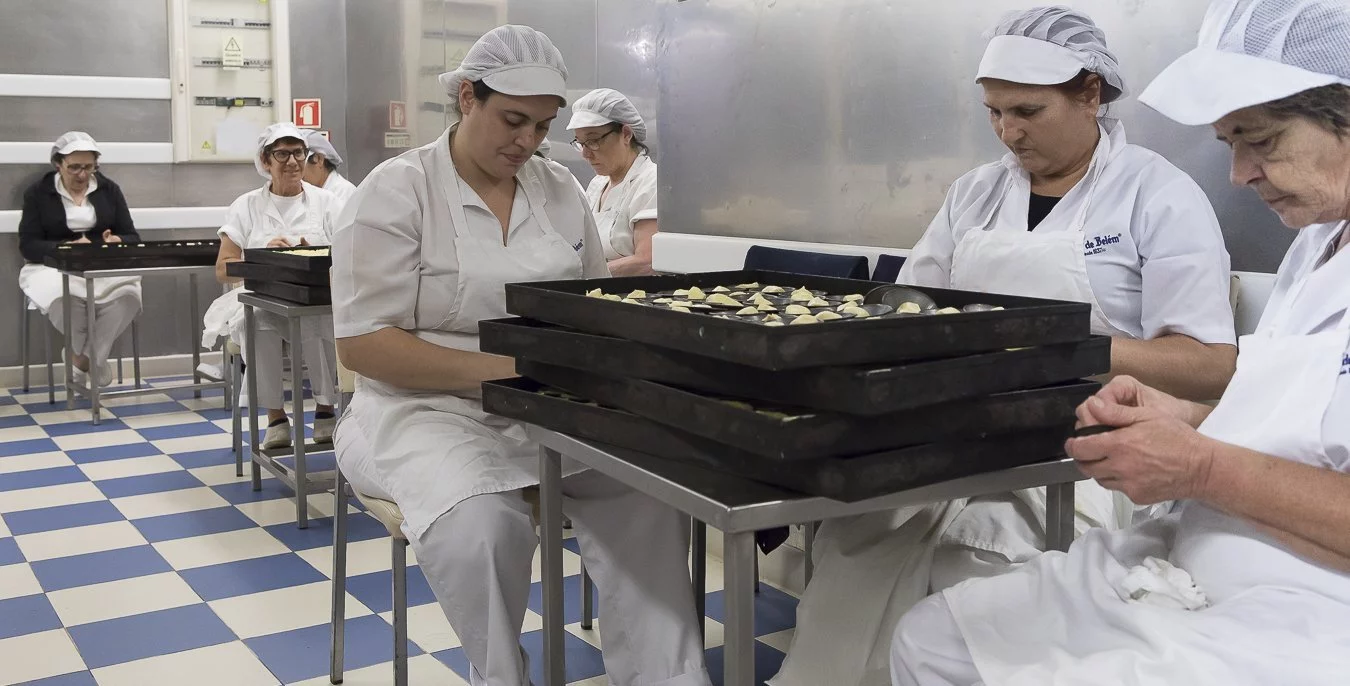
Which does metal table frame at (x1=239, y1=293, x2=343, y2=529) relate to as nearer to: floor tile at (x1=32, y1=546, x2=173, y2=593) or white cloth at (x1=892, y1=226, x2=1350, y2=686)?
floor tile at (x1=32, y1=546, x2=173, y2=593)

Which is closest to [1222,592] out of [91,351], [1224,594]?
[1224,594]

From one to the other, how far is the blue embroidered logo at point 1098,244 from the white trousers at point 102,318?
5.06 m

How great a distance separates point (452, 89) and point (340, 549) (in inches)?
40.3

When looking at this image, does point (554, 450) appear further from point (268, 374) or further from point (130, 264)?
point (130, 264)

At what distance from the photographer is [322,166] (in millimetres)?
5754

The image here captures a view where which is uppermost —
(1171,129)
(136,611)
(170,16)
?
(170,16)

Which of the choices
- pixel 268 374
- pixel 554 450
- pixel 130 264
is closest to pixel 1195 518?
pixel 554 450

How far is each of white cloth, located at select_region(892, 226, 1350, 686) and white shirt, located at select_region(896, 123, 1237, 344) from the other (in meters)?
0.40

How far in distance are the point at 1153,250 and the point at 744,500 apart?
1.03 metres

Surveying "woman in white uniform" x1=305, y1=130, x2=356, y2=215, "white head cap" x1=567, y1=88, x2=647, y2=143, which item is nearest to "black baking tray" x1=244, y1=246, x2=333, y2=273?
"white head cap" x1=567, y1=88, x2=647, y2=143

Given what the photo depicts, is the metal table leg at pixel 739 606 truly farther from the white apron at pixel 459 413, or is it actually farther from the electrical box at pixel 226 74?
the electrical box at pixel 226 74

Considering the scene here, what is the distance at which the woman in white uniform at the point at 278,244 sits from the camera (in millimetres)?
4547

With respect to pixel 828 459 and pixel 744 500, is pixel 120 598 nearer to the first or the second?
pixel 744 500

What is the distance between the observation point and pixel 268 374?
4.54 meters
